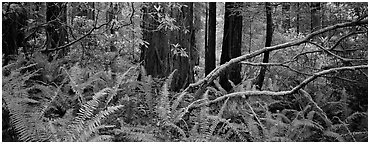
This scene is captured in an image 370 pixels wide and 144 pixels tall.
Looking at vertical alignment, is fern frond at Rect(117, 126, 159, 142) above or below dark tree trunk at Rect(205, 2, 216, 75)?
below

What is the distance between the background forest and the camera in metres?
3.24

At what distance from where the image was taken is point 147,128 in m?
3.45

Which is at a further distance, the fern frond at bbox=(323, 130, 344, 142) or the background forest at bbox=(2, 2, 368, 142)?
the fern frond at bbox=(323, 130, 344, 142)

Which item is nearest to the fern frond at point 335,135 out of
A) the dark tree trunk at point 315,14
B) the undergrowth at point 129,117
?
the undergrowth at point 129,117

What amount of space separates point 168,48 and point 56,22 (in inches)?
72.0

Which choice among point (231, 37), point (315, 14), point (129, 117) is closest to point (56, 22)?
point (129, 117)

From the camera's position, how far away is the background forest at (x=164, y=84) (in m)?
3.24

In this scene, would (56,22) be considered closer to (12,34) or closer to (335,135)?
(12,34)

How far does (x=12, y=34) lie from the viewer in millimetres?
4762

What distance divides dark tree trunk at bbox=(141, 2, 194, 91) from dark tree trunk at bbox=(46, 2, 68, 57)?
1.20 m

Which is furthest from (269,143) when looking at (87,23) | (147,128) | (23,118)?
(87,23)

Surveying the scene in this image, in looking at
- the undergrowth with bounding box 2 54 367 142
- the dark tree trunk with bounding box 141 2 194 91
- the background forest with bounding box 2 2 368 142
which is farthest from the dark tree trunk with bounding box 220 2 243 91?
the undergrowth with bounding box 2 54 367 142

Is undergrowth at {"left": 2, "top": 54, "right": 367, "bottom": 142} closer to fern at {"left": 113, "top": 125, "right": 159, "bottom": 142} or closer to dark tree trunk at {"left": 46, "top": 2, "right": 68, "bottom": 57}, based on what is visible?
fern at {"left": 113, "top": 125, "right": 159, "bottom": 142}

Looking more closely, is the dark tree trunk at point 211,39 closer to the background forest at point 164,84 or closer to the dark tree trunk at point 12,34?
the background forest at point 164,84
